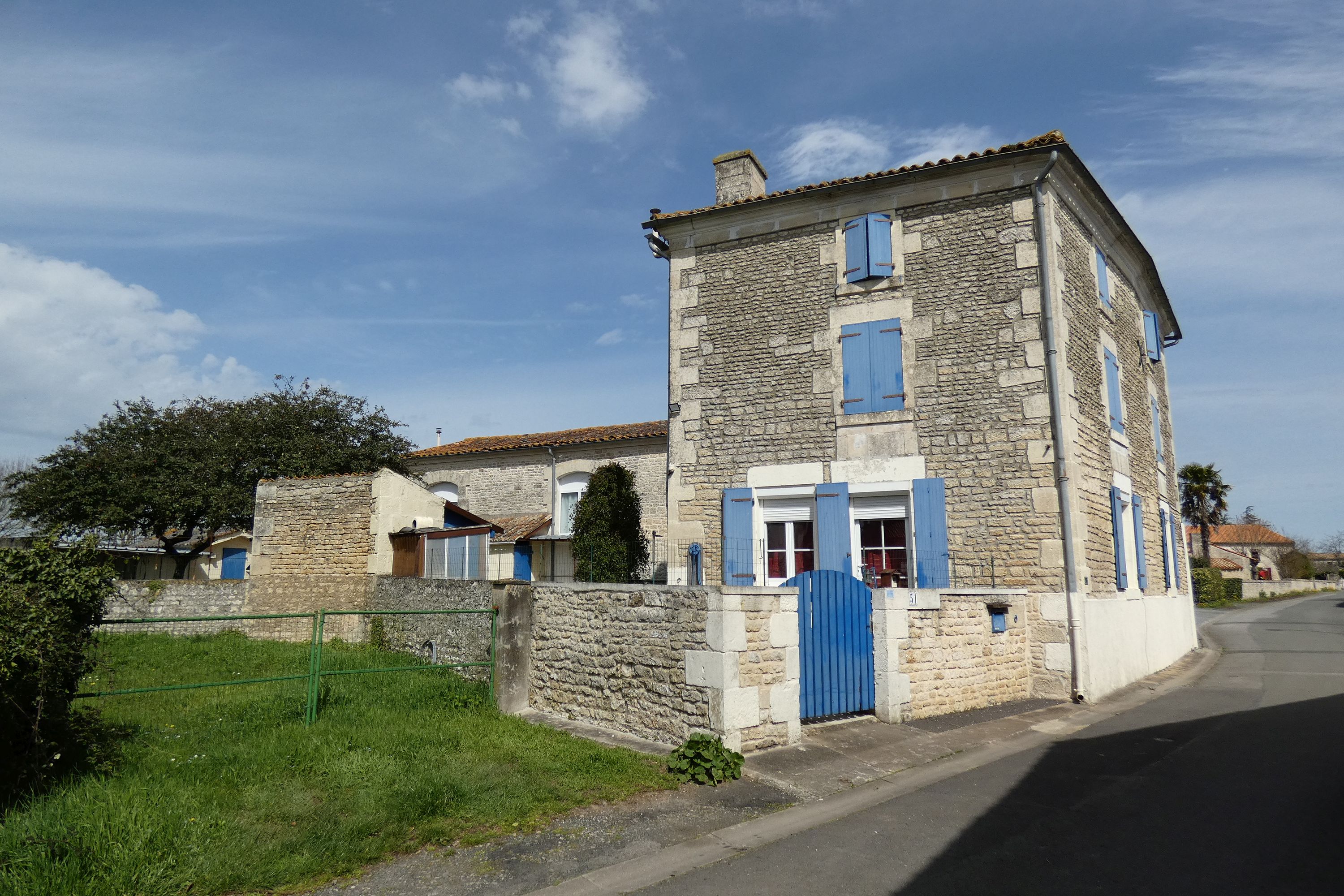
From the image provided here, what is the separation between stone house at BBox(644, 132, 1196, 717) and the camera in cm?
1059

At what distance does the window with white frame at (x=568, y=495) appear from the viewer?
2217 centimetres

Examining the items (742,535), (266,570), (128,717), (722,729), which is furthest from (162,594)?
(722,729)

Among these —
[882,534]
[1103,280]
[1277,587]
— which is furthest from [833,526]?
[1277,587]

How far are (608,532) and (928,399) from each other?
545 centimetres

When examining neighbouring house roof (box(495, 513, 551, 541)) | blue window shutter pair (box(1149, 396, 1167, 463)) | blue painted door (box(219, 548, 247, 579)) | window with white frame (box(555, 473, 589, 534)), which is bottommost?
blue painted door (box(219, 548, 247, 579))

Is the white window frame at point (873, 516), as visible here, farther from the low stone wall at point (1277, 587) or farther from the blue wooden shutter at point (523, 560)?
the low stone wall at point (1277, 587)

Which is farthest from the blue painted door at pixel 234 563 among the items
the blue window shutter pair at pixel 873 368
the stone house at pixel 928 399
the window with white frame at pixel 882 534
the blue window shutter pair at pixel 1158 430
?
the blue window shutter pair at pixel 1158 430

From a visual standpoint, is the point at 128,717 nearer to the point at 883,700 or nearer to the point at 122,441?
the point at 883,700

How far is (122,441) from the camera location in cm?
2339

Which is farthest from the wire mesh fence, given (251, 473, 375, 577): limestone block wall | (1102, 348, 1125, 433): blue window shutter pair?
(1102, 348, 1125, 433): blue window shutter pair

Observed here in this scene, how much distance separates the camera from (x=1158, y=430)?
16.5 metres

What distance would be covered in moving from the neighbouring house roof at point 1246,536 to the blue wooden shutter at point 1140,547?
68010 mm

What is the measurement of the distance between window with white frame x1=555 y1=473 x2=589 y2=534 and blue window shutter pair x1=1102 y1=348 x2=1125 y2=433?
1339cm

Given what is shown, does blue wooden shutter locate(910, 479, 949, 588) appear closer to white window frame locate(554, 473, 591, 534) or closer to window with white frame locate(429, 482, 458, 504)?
white window frame locate(554, 473, 591, 534)
